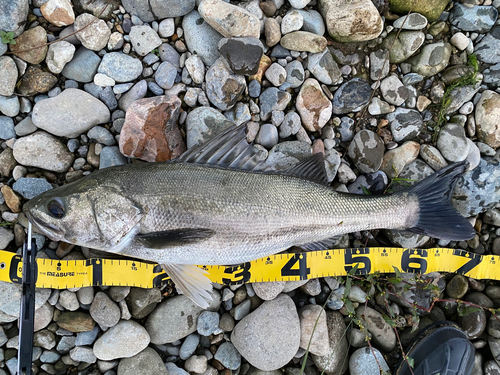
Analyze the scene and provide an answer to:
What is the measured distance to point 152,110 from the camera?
3.31 meters

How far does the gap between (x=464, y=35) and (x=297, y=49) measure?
205 cm

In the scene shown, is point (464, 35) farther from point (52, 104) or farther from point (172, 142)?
point (52, 104)

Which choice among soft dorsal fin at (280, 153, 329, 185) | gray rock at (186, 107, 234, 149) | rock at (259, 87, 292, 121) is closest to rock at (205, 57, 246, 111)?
gray rock at (186, 107, 234, 149)

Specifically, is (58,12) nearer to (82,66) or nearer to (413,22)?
(82,66)

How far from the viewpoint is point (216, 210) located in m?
2.83

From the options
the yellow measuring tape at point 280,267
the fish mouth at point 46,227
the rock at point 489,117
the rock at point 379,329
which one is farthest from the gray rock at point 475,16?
the fish mouth at point 46,227

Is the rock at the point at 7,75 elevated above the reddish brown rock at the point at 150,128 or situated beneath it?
elevated above

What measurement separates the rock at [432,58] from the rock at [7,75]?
174 inches

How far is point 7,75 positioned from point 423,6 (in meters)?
4.53

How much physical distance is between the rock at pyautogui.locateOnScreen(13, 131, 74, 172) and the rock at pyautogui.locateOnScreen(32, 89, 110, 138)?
0.11 metres

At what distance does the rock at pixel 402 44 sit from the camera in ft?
12.4

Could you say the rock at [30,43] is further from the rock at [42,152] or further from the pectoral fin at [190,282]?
the pectoral fin at [190,282]

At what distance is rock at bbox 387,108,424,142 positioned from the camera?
3.82 metres

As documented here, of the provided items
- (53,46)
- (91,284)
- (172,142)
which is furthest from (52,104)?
(91,284)
